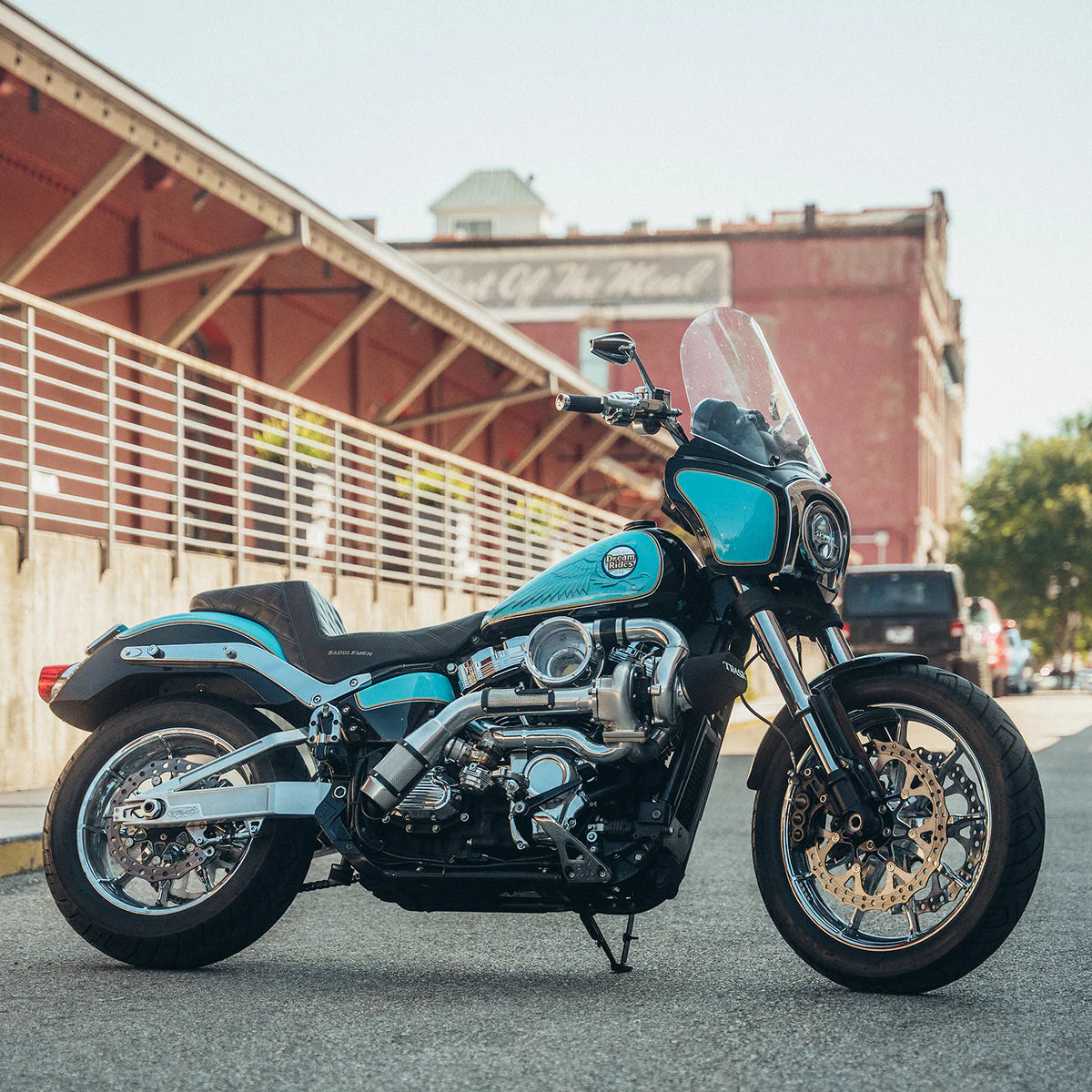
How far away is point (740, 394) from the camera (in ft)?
15.8

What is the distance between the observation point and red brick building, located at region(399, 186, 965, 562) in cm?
5097

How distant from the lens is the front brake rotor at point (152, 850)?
484cm

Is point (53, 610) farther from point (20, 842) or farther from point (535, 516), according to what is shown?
point (535, 516)

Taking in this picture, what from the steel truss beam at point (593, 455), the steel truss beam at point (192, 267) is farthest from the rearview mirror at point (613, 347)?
the steel truss beam at point (593, 455)

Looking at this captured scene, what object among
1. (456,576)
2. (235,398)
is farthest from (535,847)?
(456,576)

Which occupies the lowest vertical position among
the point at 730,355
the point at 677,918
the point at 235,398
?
the point at 677,918

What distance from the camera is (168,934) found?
473cm

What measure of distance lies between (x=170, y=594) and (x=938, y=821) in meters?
7.74

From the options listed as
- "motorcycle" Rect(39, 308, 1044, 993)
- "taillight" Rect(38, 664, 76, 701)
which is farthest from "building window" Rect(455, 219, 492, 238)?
"motorcycle" Rect(39, 308, 1044, 993)

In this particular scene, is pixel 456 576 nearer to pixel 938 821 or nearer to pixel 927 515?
pixel 938 821

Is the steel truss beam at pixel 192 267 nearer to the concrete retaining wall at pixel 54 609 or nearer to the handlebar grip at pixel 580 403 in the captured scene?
the concrete retaining wall at pixel 54 609

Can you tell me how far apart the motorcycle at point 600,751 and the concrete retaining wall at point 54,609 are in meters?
4.64

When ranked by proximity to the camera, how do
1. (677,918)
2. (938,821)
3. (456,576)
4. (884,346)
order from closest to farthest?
(938,821), (677,918), (456,576), (884,346)

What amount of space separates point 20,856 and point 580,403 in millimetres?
3835
